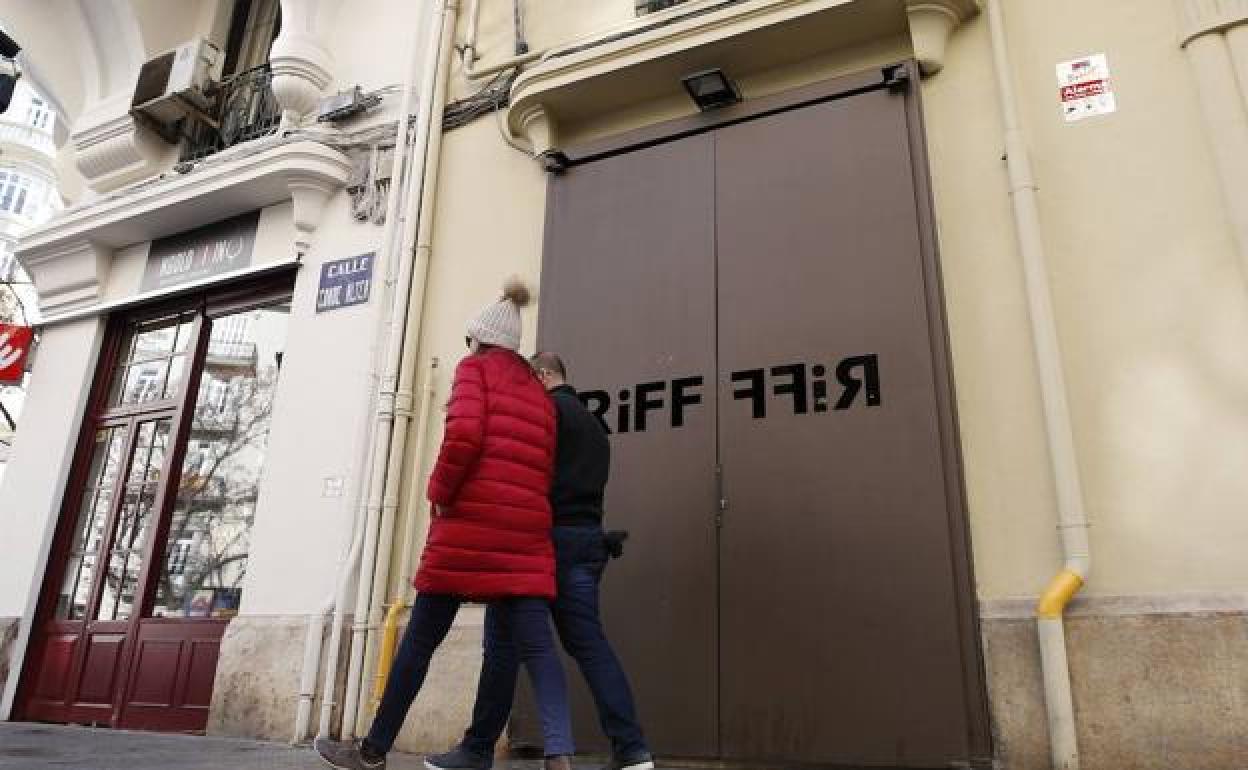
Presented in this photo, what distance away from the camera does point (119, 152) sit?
7.12m

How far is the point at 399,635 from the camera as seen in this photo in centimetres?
449

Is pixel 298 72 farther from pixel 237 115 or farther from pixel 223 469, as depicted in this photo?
pixel 223 469

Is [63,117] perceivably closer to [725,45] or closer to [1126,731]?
[725,45]

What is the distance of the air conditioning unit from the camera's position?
22.4 ft

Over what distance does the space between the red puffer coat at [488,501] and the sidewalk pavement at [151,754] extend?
1.30 metres

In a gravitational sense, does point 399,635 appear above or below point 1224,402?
below

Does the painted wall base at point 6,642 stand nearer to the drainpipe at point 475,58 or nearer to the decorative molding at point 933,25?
the drainpipe at point 475,58

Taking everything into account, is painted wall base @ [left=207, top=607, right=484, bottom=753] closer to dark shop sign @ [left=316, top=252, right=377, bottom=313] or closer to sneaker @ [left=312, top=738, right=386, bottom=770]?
sneaker @ [left=312, top=738, right=386, bottom=770]

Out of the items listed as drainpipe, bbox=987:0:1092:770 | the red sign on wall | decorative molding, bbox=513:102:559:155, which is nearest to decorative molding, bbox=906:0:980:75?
drainpipe, bbox=987:0:1092:770

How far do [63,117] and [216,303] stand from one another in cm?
269

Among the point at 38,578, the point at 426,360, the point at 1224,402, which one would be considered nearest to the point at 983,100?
the point at 1224,402

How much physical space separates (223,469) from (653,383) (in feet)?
11.6

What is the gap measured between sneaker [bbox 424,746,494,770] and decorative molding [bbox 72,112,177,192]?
19.8 ft

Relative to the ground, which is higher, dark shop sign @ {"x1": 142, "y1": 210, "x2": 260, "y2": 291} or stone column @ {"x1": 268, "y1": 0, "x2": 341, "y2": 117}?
stone column @ {"x1": 268, "y1": 0, "x2": 341, "y2": 117}
